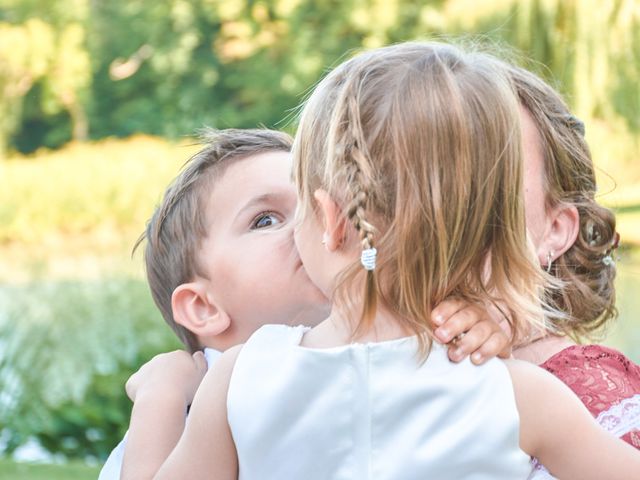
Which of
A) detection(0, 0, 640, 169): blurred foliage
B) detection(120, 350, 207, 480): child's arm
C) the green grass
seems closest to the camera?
detection(120, 350, 207, 480): child's arm

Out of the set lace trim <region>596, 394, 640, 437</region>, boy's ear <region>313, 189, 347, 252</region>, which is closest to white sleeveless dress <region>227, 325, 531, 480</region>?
boy's ear <region>313, 189, 347, 252</region>

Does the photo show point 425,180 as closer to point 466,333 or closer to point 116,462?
point 466,333

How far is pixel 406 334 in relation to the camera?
48.3 inches

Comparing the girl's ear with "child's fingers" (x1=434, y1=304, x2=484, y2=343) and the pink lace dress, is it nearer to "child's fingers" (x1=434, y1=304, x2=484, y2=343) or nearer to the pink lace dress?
the pink lace dress

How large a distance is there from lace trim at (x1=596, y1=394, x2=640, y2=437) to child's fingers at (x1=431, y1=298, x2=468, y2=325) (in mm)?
336

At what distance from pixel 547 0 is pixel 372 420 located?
672 cm

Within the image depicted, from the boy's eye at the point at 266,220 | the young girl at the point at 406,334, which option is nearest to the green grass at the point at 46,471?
the boy's eye at the point at 266,220

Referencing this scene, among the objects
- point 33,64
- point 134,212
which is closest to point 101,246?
point 134,212

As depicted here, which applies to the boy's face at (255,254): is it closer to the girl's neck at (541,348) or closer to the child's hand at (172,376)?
the child's hand at (172,376)

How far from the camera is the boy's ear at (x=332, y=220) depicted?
4.07ft

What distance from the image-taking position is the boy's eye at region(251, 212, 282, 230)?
1708mm

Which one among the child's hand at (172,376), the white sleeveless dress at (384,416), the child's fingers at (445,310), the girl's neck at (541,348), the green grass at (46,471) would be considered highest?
the child's fingers at (445,310)

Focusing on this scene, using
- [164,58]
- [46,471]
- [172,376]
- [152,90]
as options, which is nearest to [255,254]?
[172,376]

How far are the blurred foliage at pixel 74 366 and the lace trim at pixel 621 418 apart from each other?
3576 millimetres
